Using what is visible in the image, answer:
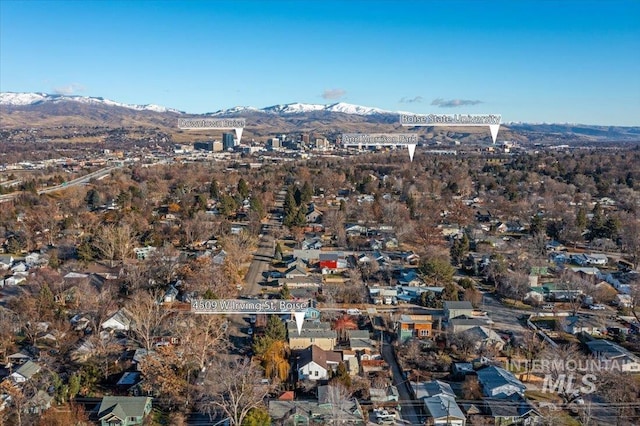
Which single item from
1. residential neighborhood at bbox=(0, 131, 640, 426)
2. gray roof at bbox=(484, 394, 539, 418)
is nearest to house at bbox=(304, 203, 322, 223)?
residential neighborhood at bbox=(0, 131, 640, 426)

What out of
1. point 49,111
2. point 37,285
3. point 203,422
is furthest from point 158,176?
point 49,111

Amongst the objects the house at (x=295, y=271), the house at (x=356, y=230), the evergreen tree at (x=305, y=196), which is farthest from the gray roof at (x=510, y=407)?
the evergreen tree at (x=305, y=196)

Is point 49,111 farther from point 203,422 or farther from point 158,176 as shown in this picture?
point 203,422

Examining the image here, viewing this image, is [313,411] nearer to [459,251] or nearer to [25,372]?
[25,372]

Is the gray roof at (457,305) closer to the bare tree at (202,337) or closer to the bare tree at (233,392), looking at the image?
the bare tree at (233,392)

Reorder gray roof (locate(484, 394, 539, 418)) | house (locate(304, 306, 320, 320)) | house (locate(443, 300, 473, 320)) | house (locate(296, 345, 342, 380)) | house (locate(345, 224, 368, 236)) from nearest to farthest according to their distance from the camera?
gray roof (locate(484, 394, 539, 418)) < house (locate(296, 345, 342, 380)) < house (locate(304, 306, 320, 320)) < house (locate(443, 300, 473, 320)) < house (locate(345, 224, 368, 236))

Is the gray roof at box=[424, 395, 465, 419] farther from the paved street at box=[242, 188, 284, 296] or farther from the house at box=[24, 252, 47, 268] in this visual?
the house at box=[24, 252, 47, 268]

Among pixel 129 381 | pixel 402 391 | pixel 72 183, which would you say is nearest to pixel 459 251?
pixel 402 391

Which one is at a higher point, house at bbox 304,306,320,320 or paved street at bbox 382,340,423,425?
house at bbox 304,306,320,320
